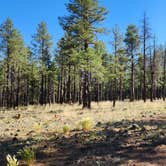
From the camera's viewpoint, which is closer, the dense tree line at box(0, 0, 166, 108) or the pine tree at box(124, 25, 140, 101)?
the dense tree line at box(0, 0, 166, 108)

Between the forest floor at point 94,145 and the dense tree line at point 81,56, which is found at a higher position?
the dense tree line at point 81,56

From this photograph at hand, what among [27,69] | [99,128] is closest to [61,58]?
[27,69]

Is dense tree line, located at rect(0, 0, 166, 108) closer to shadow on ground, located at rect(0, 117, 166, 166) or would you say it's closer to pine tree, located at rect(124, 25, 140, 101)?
pine tree, located at rect(124, 25, 140, 101)

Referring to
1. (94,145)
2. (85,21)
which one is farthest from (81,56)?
(94,145)

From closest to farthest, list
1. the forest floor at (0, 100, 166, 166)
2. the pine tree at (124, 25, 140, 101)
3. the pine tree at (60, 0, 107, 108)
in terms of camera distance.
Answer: the forest floor at (0, 100, 166, 166) < the pine tree at (60, 0, 107, 108) < the pine tree at (124, 25, 140, 101)

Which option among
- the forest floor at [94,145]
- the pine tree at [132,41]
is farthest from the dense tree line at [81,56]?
the forest floor at [94,145]

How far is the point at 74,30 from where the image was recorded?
→ 1160 inches

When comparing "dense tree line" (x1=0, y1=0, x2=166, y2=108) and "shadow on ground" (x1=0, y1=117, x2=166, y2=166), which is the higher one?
"dense tree line" (x1=0, y1=0, x2=166, y2=108)

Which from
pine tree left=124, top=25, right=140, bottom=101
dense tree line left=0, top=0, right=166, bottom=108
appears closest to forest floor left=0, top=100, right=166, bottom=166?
dense tree line left=0, top=0, right=166, bottom=108

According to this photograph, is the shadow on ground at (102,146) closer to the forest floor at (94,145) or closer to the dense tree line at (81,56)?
the forest floor at (94,145)

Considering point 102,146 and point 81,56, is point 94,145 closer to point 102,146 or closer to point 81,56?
point 102,146

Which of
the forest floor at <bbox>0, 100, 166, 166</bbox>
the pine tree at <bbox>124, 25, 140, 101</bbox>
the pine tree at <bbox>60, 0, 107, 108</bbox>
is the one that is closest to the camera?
the forest floor at <bbox>0, 100, 166, 166</bbox>

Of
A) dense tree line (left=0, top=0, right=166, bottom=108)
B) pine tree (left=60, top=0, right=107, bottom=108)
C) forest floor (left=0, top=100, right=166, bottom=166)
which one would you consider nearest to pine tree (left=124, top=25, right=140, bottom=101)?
dense tree line (left=0, top=0, right=166, bottom=108)

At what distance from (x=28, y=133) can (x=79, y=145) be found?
4.25 m
